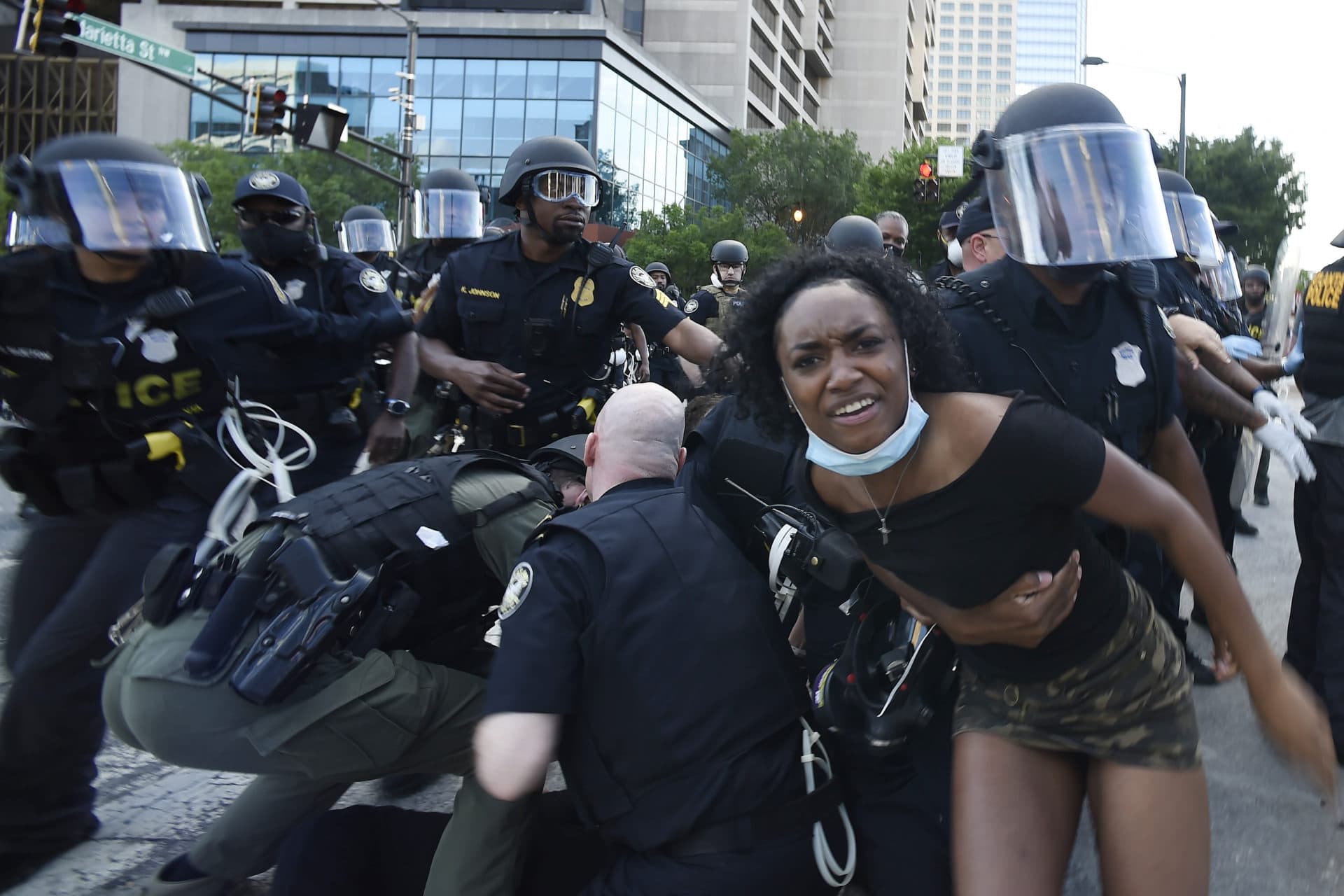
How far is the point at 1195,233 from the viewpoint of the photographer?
4797mm

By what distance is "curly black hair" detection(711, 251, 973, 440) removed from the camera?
213cm

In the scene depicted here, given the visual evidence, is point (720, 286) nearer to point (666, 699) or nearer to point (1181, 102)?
point (666, 699)

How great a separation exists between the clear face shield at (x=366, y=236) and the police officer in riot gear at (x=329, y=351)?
3.82 meters

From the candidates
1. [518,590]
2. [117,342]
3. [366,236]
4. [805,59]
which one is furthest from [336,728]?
[805,59]

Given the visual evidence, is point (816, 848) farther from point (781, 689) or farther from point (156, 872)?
point (156, 872)

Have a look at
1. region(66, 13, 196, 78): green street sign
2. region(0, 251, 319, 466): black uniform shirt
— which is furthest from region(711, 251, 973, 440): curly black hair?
region(66, 13, 196, 78): green street sign

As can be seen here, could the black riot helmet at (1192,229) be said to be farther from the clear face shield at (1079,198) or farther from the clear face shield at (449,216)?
the clear face shield at (449,216)

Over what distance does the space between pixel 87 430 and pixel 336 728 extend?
4.74 feet

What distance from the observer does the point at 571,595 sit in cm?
211

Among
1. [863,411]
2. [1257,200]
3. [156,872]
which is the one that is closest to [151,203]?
[156,872]

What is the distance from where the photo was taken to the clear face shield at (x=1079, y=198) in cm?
253

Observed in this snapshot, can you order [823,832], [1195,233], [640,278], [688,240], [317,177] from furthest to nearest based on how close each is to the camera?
[688,240]
[317,177]
[1195,233]
[640,278]
[823,832]

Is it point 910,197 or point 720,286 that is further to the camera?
point 910,197

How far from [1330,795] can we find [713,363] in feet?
4.80
